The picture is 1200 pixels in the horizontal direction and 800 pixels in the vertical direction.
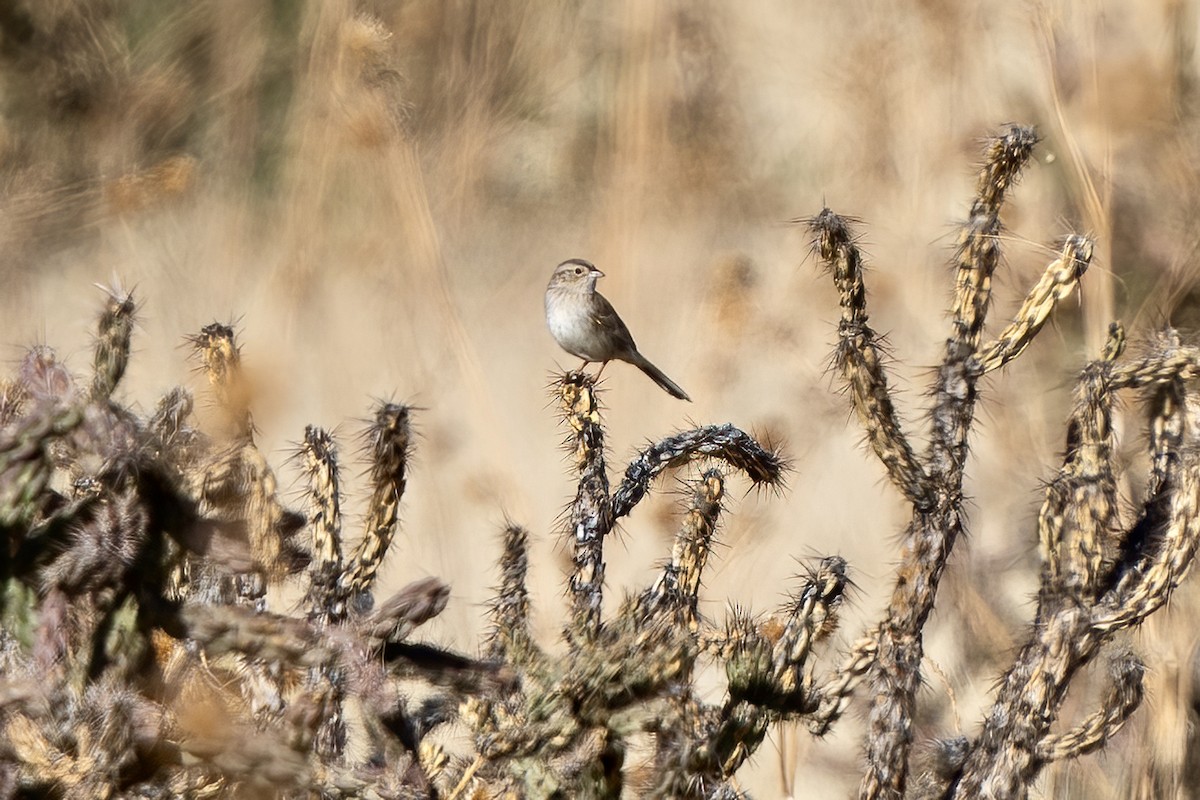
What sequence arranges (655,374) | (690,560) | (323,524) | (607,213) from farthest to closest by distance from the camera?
(607,213), (655,374), (323,524), (690,560)

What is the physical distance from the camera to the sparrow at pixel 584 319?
4.72m

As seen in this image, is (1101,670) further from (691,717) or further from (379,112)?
(379,112)

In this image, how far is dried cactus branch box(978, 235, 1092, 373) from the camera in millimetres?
3424

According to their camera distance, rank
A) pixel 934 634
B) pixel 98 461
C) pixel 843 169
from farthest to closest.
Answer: pixel 843 169 → pixel 934 634 → pixel 98 461

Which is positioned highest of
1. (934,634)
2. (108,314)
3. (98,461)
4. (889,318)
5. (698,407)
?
(889,318)

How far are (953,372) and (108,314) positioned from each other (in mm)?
1819

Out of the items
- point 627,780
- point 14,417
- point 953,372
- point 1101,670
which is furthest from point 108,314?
point 1101,670

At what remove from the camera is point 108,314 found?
306 centimetres

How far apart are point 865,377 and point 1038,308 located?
17.6 inches

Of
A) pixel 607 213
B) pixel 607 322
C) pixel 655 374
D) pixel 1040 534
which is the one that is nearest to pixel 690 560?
pixel 1040 534

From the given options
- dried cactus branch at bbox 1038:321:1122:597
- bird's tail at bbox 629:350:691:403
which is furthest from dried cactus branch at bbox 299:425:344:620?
bird's tail at bbox 629:350:691:403

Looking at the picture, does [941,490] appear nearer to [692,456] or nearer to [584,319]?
[692,456]

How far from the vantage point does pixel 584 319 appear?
4734 millimetres

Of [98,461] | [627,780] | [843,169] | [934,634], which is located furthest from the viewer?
[843,169]
